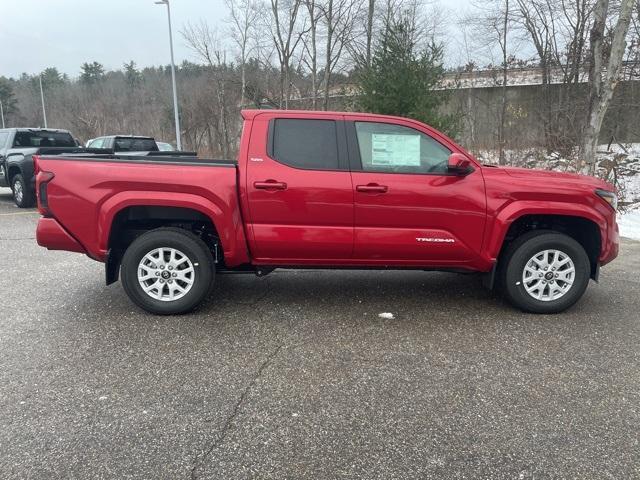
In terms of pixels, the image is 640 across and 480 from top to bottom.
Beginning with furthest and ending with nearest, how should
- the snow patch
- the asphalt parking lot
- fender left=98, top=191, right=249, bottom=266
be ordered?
the snow patch → fender left=98, top=191, right=249, bottom=266 → the asphalt parking lot

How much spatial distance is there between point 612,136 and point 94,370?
20.6 m

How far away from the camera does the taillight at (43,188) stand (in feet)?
14.5

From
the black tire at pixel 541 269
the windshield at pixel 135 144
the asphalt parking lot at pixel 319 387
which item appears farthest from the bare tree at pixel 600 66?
the windshield at pixel 135 144

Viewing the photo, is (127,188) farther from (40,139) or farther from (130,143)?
(130,143)

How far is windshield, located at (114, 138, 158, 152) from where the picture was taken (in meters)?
14.3

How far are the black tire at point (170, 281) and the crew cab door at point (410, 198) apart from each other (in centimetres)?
141

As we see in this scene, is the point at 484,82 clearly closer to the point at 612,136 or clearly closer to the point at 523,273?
the point at 612,136

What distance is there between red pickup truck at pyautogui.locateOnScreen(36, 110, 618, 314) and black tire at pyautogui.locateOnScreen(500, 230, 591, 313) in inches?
0.4

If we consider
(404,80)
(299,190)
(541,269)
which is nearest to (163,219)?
(299,190)

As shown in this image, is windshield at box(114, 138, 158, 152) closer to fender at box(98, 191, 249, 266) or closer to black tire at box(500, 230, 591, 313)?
fender at box(98, 191, 249, 266)

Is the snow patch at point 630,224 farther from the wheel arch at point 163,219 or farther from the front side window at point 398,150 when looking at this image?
the wheel arch at point 163,219

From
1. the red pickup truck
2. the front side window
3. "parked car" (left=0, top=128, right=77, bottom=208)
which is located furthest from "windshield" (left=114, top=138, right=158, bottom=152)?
the front side window

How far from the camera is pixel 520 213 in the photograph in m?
4.55

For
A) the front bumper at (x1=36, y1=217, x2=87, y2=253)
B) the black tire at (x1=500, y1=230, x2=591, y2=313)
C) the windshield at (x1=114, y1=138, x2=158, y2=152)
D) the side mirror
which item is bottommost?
the black tire at (x1=500, y1=230, x2=591, y2=313)
